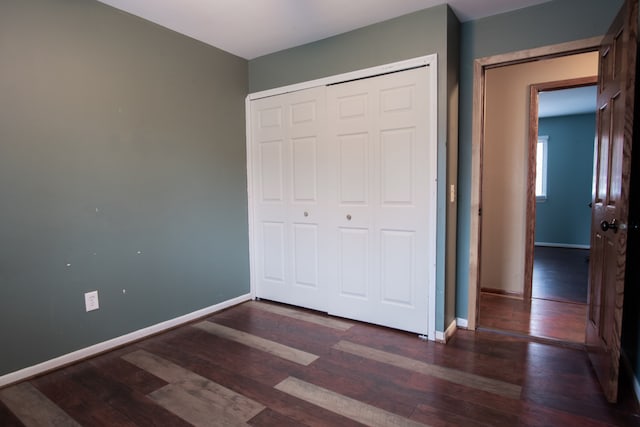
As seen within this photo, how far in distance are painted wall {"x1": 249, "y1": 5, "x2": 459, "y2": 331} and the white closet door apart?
0.08 m

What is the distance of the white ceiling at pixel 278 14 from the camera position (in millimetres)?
2357

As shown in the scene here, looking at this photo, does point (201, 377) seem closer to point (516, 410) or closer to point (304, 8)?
point (516, 410)

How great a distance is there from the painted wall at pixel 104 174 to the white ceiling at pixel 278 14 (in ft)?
0.59

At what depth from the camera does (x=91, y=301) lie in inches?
93.4

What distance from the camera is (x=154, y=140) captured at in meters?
2.70

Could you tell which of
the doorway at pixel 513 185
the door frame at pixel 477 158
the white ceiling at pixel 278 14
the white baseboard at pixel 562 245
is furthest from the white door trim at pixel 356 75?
the white baseboard at pixel 562 245

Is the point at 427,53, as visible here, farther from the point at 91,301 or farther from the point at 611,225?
the point at 91,301

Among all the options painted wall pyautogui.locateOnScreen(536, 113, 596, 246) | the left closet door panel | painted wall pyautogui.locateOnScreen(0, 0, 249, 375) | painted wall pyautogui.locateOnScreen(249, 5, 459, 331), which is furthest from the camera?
painted wall pyautogui.locateOnScreen(536, 113, 596, 246)

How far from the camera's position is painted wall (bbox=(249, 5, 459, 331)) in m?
2.44

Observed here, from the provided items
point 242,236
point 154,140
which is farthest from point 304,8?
point 242,236

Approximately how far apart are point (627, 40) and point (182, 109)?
2900 mm

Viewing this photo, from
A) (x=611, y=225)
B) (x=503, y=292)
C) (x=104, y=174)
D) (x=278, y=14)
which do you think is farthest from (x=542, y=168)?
(x=104, y=174)

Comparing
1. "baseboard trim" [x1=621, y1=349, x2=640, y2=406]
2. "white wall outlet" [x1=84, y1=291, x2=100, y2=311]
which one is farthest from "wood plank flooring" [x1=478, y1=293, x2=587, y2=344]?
"white wall outlet" [x1=84, y1=291, x2=100, y2=311]

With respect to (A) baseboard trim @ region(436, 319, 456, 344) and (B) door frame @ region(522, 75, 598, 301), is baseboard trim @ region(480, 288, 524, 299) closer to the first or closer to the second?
(B) door frame @ region(522, 75, 598, 301)
